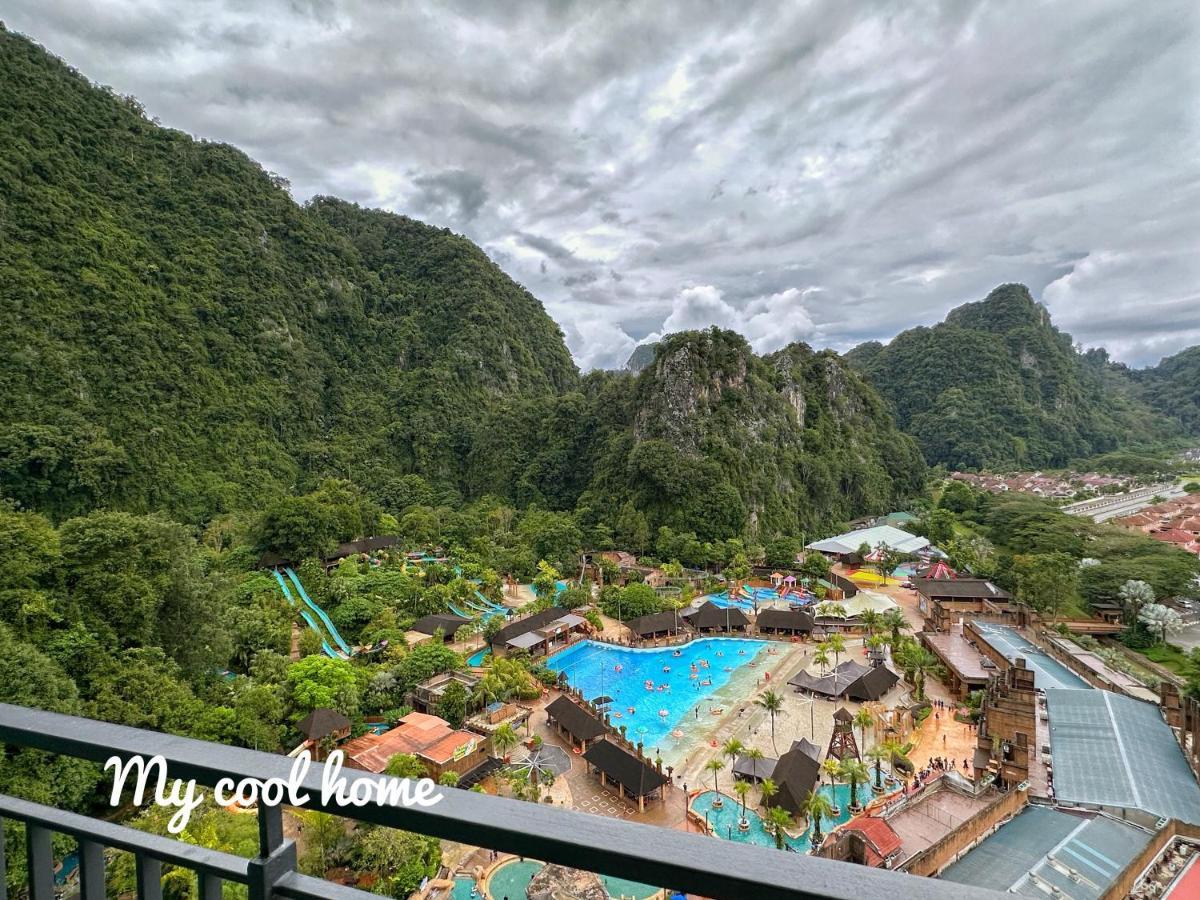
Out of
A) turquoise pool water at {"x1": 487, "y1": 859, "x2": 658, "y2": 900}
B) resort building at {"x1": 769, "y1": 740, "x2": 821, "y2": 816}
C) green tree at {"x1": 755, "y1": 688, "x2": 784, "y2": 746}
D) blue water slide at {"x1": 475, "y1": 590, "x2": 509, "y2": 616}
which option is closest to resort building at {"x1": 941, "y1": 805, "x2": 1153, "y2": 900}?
resort building at {"x1": 769, "y1": 740, "x2": 821, "y2": 816}

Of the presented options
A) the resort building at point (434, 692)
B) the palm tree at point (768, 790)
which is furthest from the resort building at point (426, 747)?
the palm tree at point (768, 790)

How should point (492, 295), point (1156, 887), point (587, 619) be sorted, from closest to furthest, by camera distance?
point (1156, 887) < point (587, 619) < point (492, 295)

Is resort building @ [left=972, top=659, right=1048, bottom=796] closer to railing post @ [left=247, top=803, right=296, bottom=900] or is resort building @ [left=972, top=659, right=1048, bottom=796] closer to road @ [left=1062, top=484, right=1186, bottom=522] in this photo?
railing post @ [left=247, top=803, right=296, bottom=900]

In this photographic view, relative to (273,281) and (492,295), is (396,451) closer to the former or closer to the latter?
(273,281)

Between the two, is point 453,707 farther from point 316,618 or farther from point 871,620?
point 871,620

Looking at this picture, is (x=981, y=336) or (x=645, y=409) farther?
(x=981, y=336)

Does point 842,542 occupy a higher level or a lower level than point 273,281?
lower

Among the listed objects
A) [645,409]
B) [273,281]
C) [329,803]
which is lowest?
[329,803]

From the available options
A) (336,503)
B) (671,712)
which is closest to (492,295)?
(336,503)
